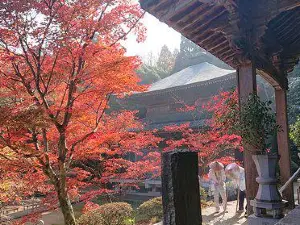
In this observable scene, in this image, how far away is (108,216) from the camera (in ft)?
22.9

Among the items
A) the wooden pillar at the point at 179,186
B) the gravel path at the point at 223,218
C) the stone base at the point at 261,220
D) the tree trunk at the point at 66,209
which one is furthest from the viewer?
the gravel path at the point at 223,218

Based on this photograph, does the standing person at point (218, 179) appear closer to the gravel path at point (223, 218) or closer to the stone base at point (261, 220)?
the gravel path at point (223, 218)

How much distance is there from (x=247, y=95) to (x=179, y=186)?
9.74ft

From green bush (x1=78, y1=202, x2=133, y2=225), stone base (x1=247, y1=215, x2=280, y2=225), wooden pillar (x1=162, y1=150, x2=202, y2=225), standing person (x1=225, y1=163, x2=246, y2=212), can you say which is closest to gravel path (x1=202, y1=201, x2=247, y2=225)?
standing person (x1=225, y1=163, x2=246, y2=212)

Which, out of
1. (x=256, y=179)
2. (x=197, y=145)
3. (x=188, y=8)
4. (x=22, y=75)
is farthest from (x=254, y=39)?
(x=197, y=145)

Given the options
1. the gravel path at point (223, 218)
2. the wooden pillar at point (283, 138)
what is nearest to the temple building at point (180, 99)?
the gravel path at point (223, 218)

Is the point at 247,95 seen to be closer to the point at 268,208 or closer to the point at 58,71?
the point at 268,208

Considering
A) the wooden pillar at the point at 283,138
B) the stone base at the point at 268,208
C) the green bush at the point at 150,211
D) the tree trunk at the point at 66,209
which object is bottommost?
the green bush at the point at 150,211

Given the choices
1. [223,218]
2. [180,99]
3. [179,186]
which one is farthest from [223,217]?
[180,99]

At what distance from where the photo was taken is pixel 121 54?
21.5 feet

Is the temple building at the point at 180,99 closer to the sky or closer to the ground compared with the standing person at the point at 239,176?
closer to the sky

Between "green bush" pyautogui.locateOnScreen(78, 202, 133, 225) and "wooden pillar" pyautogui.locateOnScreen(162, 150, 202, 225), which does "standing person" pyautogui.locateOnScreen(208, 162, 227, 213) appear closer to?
"green bush" pyautogui.locateOnScreen(78, 202, 133, 225)

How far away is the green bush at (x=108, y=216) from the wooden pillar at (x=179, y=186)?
6208 mm

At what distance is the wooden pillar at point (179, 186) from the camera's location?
1182mm
